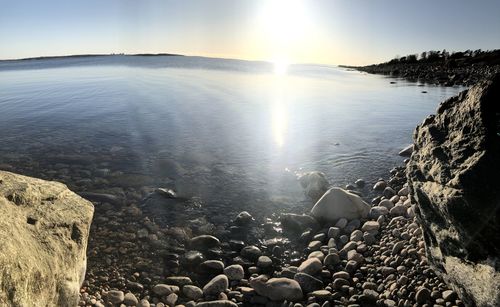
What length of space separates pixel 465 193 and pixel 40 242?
5.66 meters

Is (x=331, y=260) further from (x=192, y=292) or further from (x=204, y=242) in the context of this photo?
(x=192, y=292)

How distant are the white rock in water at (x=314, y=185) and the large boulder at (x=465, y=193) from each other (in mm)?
5489

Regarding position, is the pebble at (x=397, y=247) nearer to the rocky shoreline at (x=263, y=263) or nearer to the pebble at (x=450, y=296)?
the rocky shoreline at (x=263, y=263)

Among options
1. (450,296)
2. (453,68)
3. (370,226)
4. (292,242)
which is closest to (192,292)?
(292,242)

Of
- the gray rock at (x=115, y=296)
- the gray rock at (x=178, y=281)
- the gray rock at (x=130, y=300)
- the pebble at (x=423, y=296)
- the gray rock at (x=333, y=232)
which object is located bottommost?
the gray rock at (x=178, y=281)

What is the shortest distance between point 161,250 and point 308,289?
3.46 metres

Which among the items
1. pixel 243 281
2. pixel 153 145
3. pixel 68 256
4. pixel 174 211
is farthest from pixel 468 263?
pixel 153 145

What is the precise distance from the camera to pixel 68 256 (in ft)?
17.5

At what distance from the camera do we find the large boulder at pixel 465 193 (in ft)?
15.9

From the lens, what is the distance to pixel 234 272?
7734 millimetres

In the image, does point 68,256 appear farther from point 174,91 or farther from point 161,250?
point 174,91

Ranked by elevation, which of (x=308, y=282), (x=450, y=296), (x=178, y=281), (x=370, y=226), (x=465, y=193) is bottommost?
(x=178, y=281)

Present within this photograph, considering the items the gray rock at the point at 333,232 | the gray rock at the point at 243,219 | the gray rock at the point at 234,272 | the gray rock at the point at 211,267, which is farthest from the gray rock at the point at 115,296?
the gray rock at the point at 333,232

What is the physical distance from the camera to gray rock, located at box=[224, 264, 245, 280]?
301 inches
